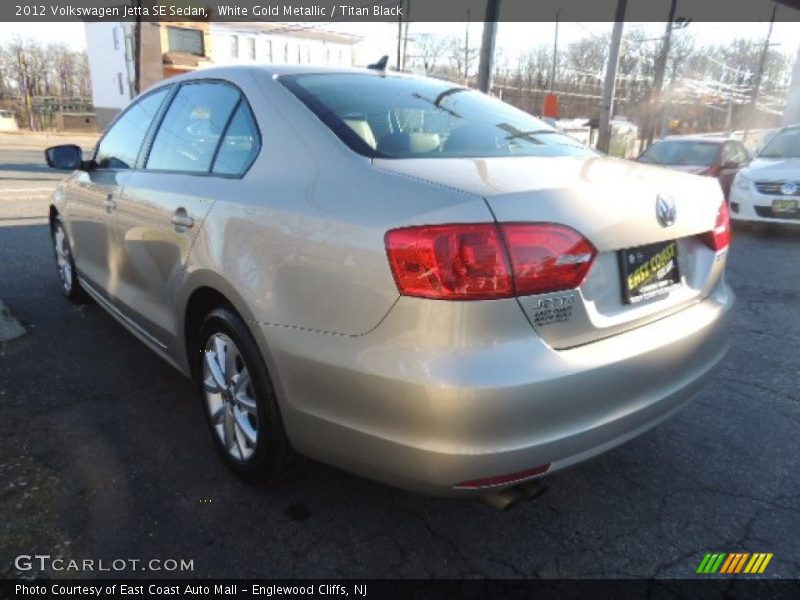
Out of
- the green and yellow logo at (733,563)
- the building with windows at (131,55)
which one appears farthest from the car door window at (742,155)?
the building with windows at (131,55)

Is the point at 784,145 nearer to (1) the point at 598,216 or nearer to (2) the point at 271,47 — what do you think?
(1) the point at 598,216

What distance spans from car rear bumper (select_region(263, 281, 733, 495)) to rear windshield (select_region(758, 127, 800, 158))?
29.1ft

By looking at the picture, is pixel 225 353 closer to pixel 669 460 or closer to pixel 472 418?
pixel 472 418

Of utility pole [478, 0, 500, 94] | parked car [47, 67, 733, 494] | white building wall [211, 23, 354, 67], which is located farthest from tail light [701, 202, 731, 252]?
white building wall [211, 23, 354, 67]

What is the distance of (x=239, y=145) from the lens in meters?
2.39

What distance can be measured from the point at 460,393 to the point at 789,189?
8.27 m

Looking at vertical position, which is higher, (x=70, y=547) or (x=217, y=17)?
(x=217, y=17)

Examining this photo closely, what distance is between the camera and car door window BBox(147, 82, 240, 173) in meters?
2.56

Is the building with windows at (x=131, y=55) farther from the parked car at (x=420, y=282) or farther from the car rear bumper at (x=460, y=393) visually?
the car rear bumper at (x=460, y=393)

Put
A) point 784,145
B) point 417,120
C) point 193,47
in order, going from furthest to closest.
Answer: point 193,47, point 784,145, point 417,120

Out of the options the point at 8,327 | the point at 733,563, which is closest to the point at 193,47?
the point at 8,327

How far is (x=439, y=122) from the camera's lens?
2479 mm
